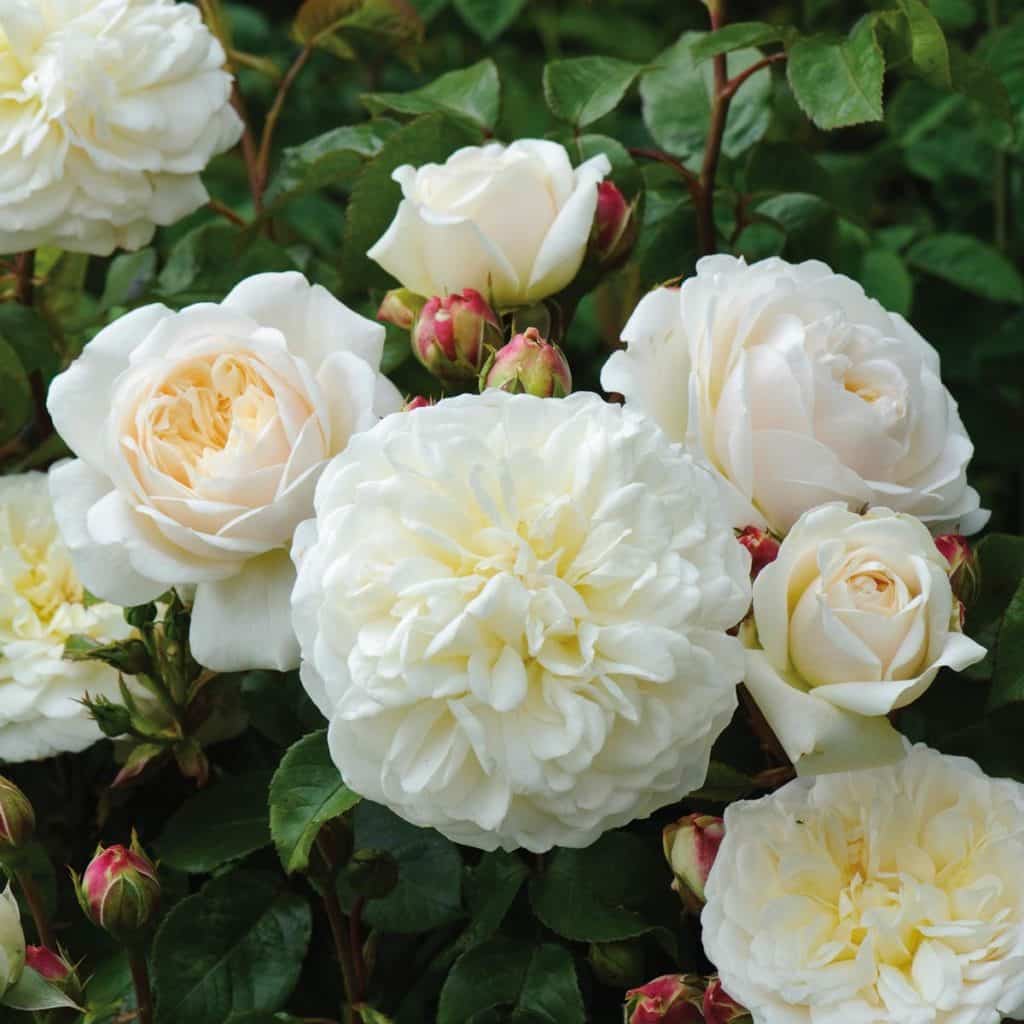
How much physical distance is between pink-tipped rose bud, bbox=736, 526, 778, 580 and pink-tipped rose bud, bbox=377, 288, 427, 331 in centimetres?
20

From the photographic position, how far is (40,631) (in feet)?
2.33

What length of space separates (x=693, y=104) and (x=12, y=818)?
1.80ft

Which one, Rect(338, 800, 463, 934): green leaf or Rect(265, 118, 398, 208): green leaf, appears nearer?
Rect(338, 800, 463, 934): green leaf

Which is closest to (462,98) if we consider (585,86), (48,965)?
(585,86)

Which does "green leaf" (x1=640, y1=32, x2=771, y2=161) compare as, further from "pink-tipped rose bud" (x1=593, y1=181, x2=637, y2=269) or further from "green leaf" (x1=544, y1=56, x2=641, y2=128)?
"pink-tipped rose bud" (x1=593, y1=181, x2=637, y2=269)

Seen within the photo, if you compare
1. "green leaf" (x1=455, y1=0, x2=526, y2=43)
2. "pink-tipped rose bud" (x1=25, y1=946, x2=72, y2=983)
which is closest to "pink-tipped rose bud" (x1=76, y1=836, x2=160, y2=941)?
"pink-tipped rose bud" (x1=25, y1=946, x2=72, y2=983)

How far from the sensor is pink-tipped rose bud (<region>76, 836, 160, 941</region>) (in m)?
0.58

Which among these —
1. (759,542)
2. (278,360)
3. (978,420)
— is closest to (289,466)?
(278,360)

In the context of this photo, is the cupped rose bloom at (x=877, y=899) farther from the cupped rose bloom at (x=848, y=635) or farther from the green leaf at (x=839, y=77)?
the green leaf at (x=839, y=77)

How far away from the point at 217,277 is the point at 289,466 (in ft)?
1.12

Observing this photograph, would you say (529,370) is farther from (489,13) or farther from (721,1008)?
(489,13)

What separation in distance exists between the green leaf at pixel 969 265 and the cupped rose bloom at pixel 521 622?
59 cm

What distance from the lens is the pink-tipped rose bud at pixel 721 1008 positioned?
1.76 ft

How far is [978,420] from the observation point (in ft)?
3.57
